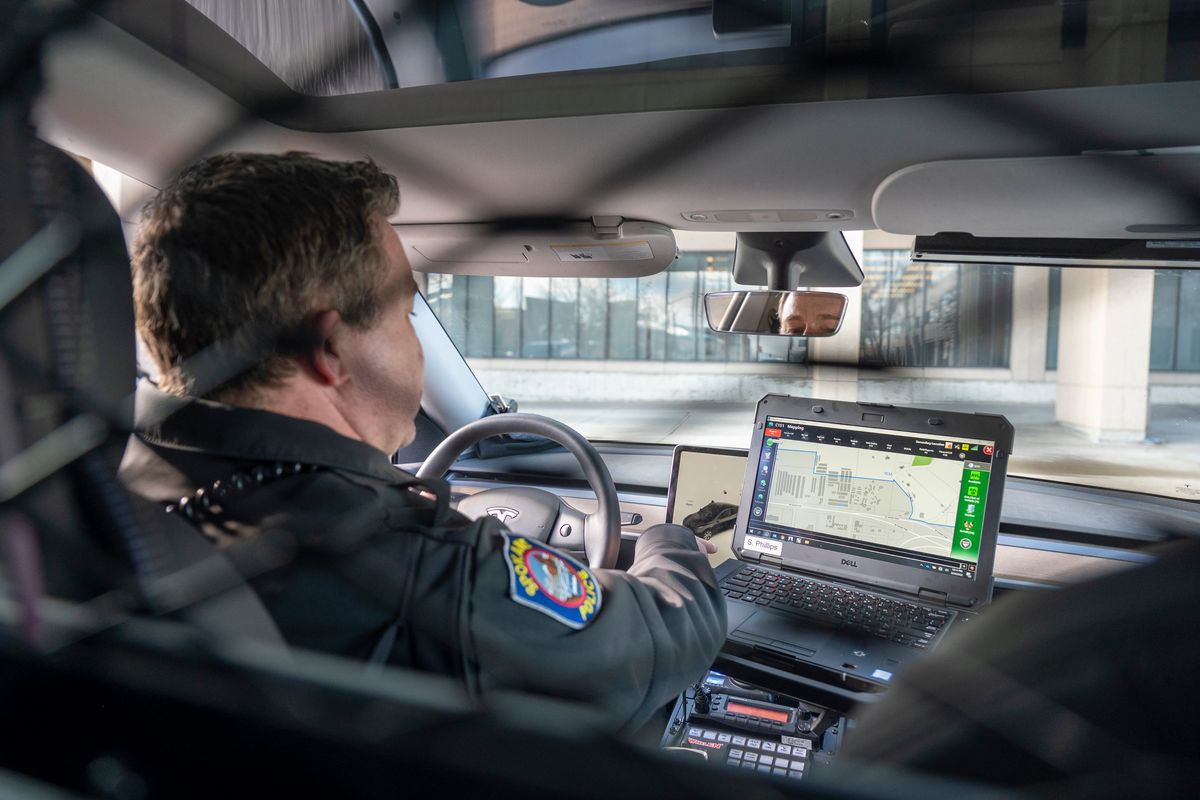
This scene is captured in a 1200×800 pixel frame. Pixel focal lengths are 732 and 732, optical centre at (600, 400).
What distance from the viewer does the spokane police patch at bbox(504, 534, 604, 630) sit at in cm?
89

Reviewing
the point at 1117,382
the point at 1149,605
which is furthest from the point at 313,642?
the point at 1117,382

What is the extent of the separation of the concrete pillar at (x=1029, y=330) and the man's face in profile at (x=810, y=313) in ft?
8.74

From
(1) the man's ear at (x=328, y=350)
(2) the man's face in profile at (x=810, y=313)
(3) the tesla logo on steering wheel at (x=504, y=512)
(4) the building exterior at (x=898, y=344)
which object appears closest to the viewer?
(1) the man's ear at (x=328, y=350)

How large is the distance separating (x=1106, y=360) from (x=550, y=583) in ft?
16.0

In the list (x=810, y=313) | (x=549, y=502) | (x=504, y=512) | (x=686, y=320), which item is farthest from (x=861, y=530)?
(x=686, y=320)

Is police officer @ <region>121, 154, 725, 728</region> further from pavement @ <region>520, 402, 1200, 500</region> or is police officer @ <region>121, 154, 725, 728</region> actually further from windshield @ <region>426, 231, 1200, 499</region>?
windshield @ <region>426, 231, 1200, 499</region>

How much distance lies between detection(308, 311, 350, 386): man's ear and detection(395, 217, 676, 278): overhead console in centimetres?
141

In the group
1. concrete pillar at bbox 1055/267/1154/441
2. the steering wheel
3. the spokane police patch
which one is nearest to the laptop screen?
the steering wheel

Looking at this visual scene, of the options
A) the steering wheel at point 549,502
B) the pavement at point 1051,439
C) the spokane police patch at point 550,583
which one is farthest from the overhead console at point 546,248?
the spokane police patch at point 550,583

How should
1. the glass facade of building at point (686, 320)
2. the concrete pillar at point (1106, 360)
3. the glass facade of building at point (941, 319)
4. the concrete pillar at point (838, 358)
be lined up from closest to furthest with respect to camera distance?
the concrete pillar at point (838, 358) < the concrete pillar at point (1106, 360) < the glass facade of building at point (686, 320) < the glass facade of building at point (941, 319)

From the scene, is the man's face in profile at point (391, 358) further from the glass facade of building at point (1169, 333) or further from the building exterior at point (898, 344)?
the glass facade of building at point (1169, 333)

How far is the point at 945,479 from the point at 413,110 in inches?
59.6

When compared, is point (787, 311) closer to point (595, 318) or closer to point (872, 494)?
point (872, 494)

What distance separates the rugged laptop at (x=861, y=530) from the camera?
1.57 metres
